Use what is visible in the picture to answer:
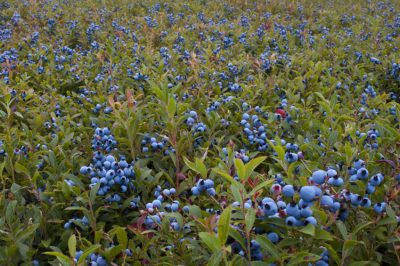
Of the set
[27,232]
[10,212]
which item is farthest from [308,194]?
[10,212]

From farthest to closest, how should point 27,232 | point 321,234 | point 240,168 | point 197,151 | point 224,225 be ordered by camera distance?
point 197,151 → point 27,232 → point 240,168 → point 321,234 → point 224,225

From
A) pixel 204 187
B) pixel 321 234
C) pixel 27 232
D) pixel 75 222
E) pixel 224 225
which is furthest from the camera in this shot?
pixel 75 222

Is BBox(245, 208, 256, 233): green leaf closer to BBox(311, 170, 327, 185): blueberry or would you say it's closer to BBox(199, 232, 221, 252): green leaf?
BBox(199, 232, 221, 252): green leaf

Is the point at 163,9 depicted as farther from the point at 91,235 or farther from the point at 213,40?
the point at 91,235

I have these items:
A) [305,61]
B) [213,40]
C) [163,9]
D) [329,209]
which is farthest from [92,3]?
[329,209]

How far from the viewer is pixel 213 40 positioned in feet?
20.4

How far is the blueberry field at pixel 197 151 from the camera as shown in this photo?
58.4 inches

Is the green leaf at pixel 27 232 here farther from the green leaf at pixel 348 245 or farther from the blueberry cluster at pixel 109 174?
the green leaf at pixel 348 245

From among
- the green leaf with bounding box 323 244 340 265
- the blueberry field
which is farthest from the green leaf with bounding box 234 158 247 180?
the green leaf with bounding box 323 244 340 265

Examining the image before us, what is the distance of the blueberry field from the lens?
1.48 m

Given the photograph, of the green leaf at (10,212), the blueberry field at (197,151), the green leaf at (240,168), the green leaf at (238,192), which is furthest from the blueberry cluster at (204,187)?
the green leaf at (10,212)

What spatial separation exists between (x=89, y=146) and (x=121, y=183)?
76 centimetres

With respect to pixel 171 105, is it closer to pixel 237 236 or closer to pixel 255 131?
pixel 255 131

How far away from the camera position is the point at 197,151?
9.20ft
